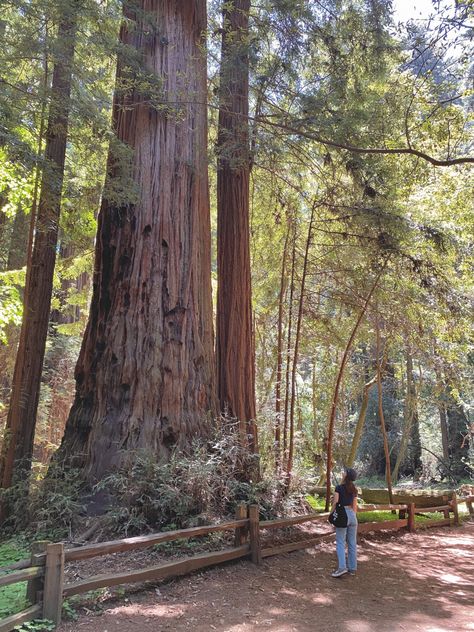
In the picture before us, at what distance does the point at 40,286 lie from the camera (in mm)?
7543

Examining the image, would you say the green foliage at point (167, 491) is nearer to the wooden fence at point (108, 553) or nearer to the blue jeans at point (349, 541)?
the wooden fence at point (108, 553)

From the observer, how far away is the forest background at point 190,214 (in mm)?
6285

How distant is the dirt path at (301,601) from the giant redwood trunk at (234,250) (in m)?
2.00

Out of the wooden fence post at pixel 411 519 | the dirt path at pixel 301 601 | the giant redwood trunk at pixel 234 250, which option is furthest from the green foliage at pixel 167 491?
the wooden fence post at pixel 411 519

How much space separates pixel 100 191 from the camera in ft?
26.1

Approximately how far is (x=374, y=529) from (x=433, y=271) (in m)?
→ 4.83

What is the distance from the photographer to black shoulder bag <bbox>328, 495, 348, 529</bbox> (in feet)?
19.7

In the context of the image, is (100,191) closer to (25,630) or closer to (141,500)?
(141,500)

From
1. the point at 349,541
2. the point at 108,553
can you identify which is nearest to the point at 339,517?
the point at 349,541

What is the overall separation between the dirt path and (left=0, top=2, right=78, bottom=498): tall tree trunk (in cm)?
312

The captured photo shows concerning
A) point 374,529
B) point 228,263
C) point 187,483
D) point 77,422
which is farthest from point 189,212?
point 374,529

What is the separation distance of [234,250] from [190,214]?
141 cm

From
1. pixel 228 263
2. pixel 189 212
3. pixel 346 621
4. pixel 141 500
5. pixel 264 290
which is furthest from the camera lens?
pixel 264 290

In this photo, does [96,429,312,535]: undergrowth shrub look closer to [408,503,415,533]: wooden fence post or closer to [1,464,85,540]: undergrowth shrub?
[1,464,85,540]: undergrowth shrub
